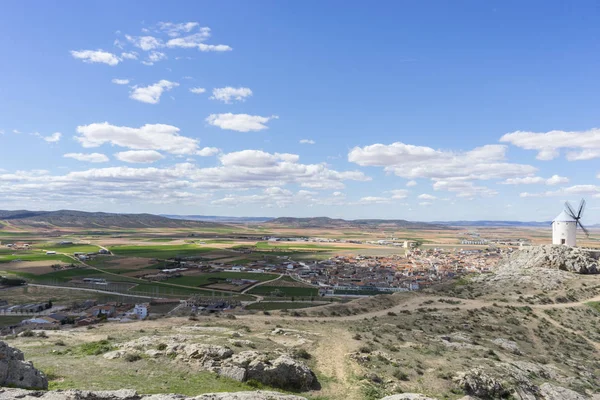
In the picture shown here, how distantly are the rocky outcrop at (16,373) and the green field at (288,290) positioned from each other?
74.3 m

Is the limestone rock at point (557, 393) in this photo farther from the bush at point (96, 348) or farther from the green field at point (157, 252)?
the green field at point (157, 252)

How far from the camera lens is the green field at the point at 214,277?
106 metres

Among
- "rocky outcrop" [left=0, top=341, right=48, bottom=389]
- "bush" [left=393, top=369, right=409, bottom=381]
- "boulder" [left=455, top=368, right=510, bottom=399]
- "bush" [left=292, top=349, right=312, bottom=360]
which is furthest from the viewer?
"bush" [left=292, top=349, right=312, bottom=360]

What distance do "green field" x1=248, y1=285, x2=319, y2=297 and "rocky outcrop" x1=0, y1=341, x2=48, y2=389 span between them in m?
74.3

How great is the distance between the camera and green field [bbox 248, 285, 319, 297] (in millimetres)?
90613

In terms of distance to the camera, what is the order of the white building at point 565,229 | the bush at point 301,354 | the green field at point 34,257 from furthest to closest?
1. the green field at point 34,257
2. the white building at point 565,229
3. the bush at point 301,354

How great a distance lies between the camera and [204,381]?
65.4ft

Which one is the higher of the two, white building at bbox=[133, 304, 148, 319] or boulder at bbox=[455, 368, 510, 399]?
boulder at bbox=[455, 368, 510, 399]

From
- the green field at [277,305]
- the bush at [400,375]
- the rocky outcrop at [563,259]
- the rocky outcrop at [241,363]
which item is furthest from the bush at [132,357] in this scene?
the rocky outcrop at [563,259]

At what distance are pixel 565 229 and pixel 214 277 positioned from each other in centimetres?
9887

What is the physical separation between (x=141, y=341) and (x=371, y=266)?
122 meters

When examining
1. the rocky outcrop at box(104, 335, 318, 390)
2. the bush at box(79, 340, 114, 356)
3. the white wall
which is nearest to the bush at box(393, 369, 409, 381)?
the rocky outcrop at box(104, 335, 318, 390)

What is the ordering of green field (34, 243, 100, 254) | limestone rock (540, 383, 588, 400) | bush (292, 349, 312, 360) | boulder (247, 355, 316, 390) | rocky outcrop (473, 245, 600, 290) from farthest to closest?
1. green field (34, 243, 100, 254)
2. rocky outcrop (473, 245, 600, 290)
3. bush (292, 349, 312, 360)
4. limestone rock (540, 383, 588, 400)
5. boulder (247, 355, 316, 390)

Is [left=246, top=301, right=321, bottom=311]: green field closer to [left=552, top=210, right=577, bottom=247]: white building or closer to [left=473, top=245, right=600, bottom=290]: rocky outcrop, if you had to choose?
[left=473, top=245, right=600, bottom=290]: rocky outcrop
